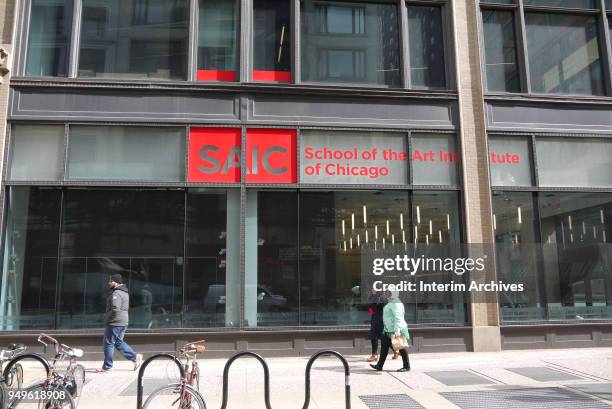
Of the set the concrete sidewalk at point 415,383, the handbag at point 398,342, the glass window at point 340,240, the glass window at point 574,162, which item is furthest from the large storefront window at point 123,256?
the glass window at point 574,162

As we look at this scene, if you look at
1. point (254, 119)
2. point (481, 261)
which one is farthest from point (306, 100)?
point (481, 261)

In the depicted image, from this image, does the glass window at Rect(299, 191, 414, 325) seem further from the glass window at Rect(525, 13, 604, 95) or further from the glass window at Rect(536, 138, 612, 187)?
the glass window at Rect(525, 13, 604, 95)

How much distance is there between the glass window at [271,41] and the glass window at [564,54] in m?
6.10

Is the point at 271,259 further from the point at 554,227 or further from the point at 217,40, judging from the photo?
the point at 554,227

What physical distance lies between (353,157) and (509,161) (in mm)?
3742

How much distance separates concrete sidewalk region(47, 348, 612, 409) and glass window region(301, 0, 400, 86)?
647cm

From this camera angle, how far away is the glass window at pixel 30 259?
10570 millimetres

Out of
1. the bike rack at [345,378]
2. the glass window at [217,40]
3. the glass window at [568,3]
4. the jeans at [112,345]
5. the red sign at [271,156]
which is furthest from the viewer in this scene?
the glass window at [568,3]

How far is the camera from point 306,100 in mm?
11820

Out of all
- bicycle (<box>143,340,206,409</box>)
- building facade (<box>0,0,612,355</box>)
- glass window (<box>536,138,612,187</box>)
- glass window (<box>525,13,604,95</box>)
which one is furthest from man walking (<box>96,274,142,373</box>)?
glass window (<box>525,13,604,95</box>)

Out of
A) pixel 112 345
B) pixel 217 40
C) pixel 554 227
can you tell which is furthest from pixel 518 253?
pixel 112 345

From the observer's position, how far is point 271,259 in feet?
36.7

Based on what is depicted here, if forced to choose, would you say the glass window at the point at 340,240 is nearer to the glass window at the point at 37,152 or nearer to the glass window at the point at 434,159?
the glass window at the point at 434,159

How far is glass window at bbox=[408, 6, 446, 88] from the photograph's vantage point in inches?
491
